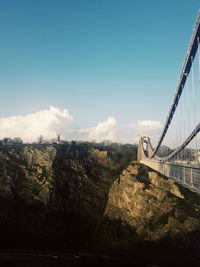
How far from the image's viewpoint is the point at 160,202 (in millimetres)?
38562

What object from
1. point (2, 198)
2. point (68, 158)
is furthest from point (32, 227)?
point (68, 158)

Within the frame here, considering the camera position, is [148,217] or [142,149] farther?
[142,149]

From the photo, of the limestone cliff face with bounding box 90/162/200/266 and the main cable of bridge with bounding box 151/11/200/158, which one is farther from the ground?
the main cable of bridge with bounding box 151/11/200/158

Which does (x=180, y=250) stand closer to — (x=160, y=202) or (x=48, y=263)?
(x=160, y=202)

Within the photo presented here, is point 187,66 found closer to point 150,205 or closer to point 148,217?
point 150,205

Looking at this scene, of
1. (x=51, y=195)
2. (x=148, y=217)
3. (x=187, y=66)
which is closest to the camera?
(x=187, y=66)

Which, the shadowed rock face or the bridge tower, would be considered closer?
the shadowed rock face

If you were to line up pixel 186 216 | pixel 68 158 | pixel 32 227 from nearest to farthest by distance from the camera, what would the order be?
pixel 186 216
pixel 32 227
pixel 68 158

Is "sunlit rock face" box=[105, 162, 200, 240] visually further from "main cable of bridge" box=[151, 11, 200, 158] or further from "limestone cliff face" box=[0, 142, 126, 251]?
"main cable of bridge" box=[151, 11, 200, 158]

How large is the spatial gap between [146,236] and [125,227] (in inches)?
221

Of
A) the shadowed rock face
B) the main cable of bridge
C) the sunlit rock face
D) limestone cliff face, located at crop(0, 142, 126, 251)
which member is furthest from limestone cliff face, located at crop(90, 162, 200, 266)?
the main cable of bridge

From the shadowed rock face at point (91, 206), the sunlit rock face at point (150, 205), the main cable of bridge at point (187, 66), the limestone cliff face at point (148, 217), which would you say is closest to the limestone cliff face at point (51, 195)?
the shadowed rock face at point (91, 206)

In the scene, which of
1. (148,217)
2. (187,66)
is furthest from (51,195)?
(187,66)

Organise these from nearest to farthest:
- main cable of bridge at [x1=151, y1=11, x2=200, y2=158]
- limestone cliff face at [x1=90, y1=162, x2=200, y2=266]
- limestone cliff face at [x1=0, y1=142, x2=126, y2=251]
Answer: main cable of bridge at [x1=151, y1=11, x2=200, y2=158]
limestone cliff face at [x1=90, y1=162, x2=200, y2=266]
limestone cliff face at [x1=0, y1=142, x2=126, y2=251]
